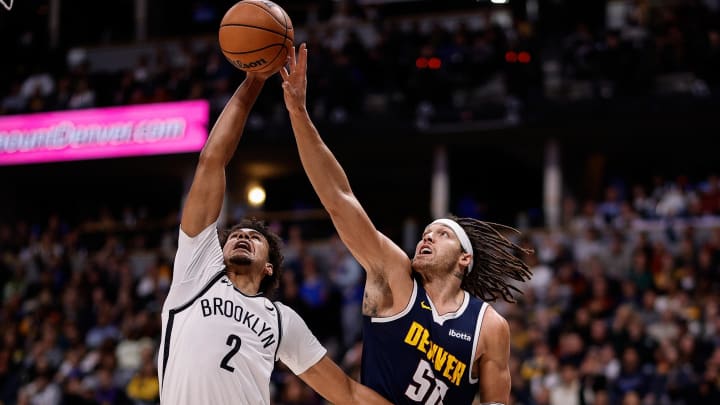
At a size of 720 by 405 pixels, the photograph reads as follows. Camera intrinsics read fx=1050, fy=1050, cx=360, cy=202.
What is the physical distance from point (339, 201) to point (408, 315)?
74cm

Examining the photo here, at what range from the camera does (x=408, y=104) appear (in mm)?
17781

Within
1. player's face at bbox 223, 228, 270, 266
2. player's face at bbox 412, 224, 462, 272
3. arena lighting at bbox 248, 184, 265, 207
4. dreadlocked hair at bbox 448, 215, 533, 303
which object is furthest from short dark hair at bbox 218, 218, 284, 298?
arena lighting at bbox 248, 184, 265, 207

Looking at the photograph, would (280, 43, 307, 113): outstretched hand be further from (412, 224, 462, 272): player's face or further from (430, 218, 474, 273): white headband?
(430, 218, 474, 273): white headband

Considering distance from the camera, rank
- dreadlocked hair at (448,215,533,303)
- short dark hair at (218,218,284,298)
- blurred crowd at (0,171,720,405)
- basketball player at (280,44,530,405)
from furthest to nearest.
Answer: blurred crowd at (0,171,720,405), dreadlocked hair at (448,215,533,303), short dark hair at (218,218,284,298), basketball player at (280,44,530,405)

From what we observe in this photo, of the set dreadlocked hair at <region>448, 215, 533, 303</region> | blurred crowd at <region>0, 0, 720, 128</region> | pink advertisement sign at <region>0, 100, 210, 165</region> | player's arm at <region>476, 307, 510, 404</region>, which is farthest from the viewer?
pink advertisement sign at <region>0, 100, 210, 165</region>

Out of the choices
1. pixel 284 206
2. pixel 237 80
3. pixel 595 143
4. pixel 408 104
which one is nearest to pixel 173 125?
pixel 237 80

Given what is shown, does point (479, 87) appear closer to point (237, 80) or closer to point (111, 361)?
point (237, 80)

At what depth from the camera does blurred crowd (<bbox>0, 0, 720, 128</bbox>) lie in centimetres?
1650

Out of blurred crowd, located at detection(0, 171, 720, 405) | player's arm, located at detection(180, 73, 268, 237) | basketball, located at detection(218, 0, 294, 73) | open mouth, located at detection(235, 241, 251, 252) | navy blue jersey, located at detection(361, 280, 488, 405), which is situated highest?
basketball, located at detection(218, 0, 294, 73)

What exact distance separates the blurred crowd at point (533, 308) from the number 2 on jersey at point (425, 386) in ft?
19.6

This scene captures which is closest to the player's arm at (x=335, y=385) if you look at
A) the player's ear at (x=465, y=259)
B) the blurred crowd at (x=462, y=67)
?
the player's ear at (x=465, y=259)

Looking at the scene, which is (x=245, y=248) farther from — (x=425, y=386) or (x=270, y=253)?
(x=425, y=386)

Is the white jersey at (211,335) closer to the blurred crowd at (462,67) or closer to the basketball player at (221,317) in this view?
the basketball player at (221,317)

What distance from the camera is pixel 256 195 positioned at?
2098cm
